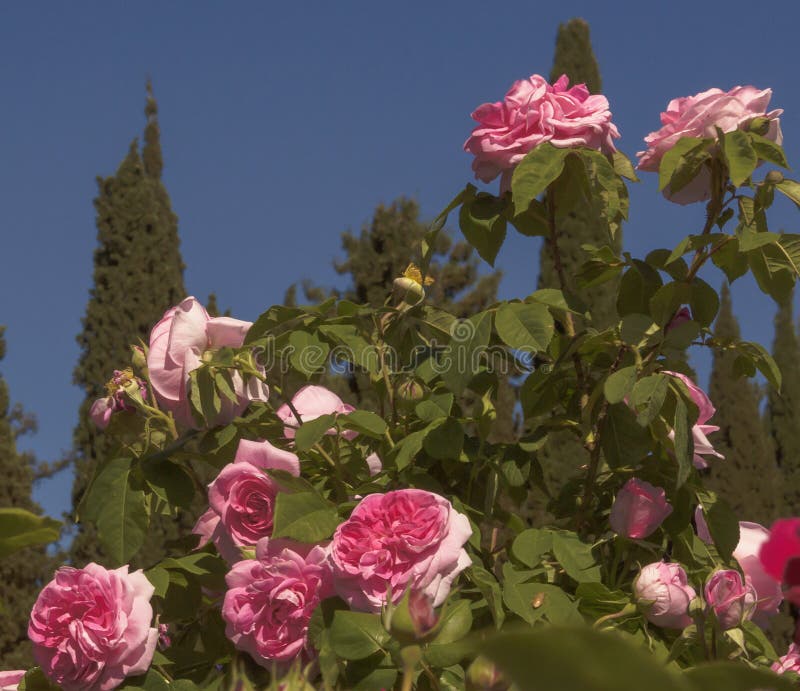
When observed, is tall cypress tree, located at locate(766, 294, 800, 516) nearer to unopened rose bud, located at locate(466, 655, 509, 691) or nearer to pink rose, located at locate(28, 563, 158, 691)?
pink rose, located at locate(28, 563, 158, 691)

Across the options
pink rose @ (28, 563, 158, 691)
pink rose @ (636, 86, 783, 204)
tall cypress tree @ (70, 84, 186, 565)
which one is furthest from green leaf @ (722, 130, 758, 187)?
tall cypress tree @ (70, 84, 186, 565)

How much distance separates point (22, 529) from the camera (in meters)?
0.84

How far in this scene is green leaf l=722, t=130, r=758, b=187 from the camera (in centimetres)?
163

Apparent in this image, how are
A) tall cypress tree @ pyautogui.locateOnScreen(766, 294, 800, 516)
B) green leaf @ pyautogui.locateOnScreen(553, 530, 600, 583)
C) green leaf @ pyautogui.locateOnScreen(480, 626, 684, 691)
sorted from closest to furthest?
green leaf @ pyautogui.locateOnScreen(480, 626, 684, 691) → green leaf @ pyautogui.locateOnScreen(553, 530, 600, 583) → tall cypress tree @ pyautogui.locateOnScreen(766, 294, 800, 516)

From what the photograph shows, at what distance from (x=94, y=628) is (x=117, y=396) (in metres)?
0.46

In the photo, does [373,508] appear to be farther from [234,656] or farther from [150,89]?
[150,89]

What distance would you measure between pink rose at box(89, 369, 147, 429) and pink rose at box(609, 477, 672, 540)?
89 cm

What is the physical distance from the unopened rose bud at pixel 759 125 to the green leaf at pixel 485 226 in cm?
45

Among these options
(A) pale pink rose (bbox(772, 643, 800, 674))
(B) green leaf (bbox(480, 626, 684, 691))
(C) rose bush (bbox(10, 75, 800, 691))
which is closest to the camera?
(B) green leaf (bbox(480, 626, 684, 691))

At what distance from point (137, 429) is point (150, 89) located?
13.9 meters

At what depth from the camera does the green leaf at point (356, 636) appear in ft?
4.50

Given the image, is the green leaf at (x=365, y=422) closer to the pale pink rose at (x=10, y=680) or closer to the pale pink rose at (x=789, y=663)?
the pale pink rose at (x=789, y=663)

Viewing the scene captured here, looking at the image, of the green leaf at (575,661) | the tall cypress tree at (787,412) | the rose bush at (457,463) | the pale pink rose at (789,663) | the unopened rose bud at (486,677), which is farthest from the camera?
the tall cypress tree at (787,412)

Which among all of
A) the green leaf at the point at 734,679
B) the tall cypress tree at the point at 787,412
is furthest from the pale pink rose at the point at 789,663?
the tall cypress tree at the point at 787,412
